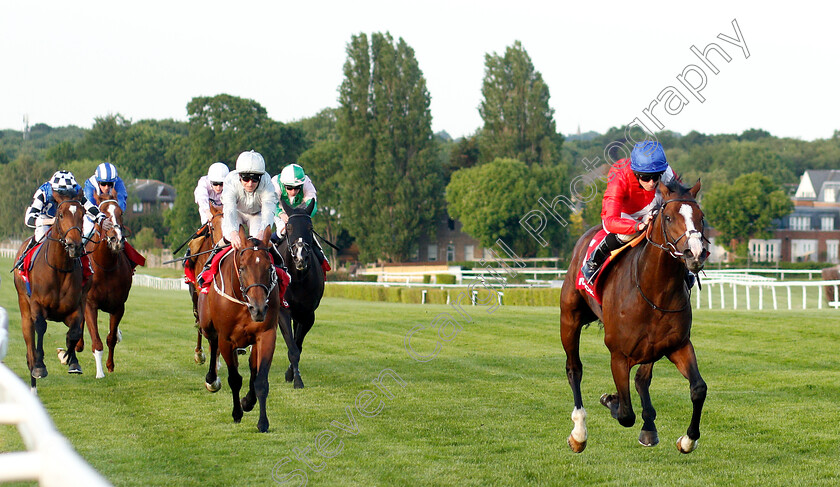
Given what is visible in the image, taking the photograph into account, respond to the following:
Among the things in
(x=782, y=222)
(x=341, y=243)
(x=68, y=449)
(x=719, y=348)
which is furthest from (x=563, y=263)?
(x=68, y=449)

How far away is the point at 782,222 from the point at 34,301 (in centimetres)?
7331

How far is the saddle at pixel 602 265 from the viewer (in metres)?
6.61

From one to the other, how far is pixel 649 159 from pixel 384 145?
49.7 meters

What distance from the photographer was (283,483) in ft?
18.5

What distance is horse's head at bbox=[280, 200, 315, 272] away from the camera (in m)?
8.88

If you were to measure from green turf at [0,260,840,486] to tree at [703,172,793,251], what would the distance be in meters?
49.8

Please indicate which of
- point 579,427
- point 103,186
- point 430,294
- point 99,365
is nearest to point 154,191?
point 430,294

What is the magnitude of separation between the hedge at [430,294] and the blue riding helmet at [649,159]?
18.6m

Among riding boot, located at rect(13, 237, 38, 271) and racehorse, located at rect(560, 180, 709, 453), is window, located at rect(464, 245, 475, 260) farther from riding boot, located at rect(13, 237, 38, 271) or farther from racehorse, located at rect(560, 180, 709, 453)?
racehorse, located at rect(560, 180, 709, 453)

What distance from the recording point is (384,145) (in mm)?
A: 55750

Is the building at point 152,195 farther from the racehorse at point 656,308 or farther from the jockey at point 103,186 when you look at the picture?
the racehorse at point 656,308

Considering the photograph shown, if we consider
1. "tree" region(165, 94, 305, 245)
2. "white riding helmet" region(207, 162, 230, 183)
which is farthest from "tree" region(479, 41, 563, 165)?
"white riding helmet" region(207, 162, 230, 183)

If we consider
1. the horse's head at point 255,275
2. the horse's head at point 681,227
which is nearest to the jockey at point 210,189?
the horse's head at point 255,275

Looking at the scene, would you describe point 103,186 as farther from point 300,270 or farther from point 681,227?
point 681,227
